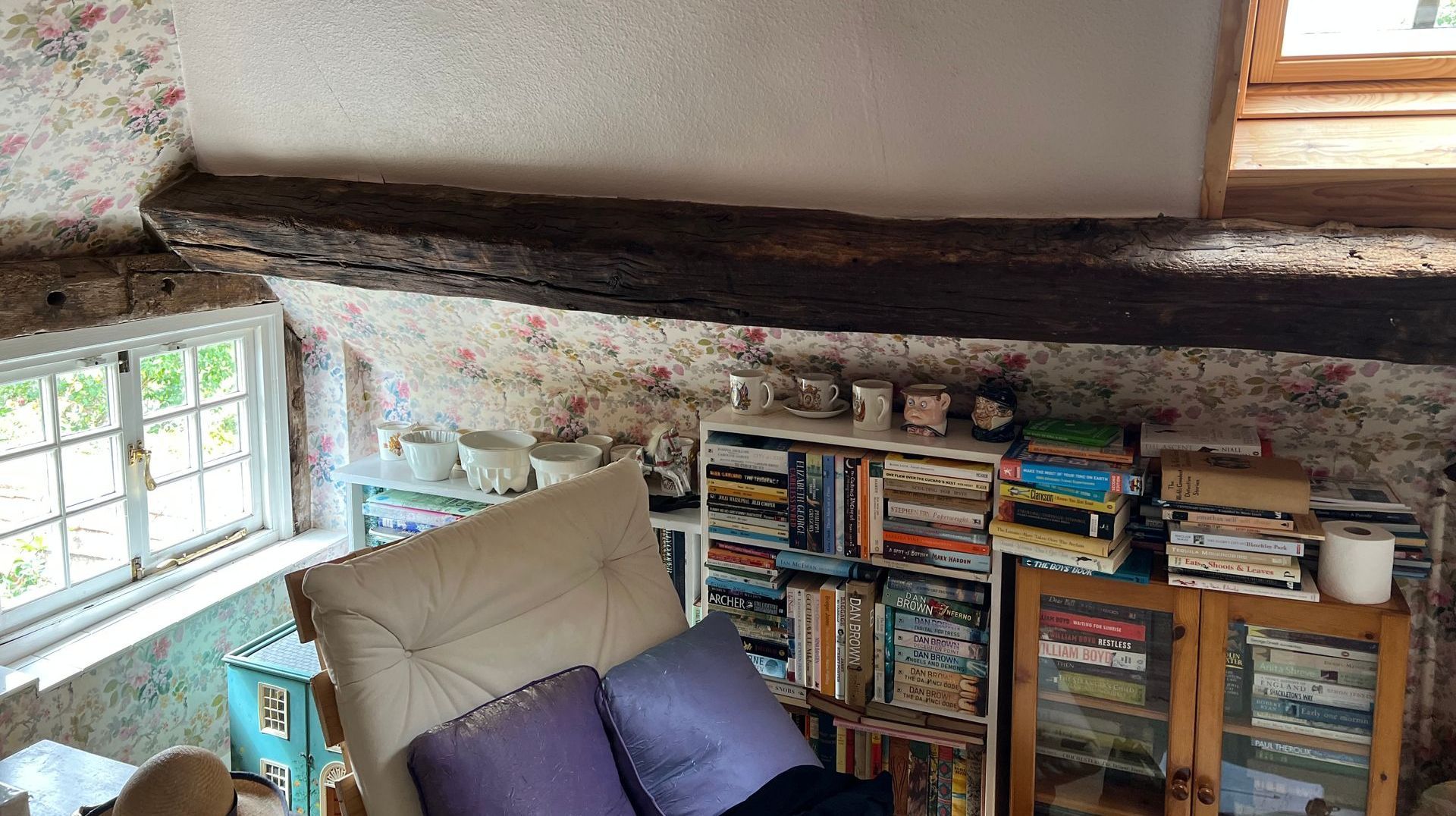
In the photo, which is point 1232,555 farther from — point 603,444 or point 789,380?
point 603,444

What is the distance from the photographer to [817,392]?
96.0 inches

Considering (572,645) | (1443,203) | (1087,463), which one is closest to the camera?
(1443,203)

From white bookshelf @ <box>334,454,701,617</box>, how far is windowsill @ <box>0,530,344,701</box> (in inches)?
7.4

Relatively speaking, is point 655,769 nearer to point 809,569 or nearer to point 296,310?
point 809,569

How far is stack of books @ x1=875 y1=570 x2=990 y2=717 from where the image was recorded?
2291 mm

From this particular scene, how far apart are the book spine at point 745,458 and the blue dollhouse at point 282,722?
1082 mm

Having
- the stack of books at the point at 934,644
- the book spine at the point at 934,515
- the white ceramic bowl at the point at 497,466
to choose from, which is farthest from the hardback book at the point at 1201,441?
the white ceramic bowl at the point at 497,466

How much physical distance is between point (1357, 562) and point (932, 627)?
2.71 ft

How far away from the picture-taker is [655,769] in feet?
5.89

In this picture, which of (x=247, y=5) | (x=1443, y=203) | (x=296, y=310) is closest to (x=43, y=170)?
(x=247, y=5)

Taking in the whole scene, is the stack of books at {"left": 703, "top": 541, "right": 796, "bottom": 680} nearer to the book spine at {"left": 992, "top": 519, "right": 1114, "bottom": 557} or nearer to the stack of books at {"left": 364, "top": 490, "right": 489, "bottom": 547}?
the book spine at {"left": 992, "top": 519, "right": 1114, "bottom": 557}

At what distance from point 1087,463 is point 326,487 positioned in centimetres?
237

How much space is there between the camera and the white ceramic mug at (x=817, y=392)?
2.44 metres

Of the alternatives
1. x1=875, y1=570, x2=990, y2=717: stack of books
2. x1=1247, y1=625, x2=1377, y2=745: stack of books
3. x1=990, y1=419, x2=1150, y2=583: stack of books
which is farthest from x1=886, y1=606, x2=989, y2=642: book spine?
x1=1247, y1=625, x2=1377, y2=745: stack of books
